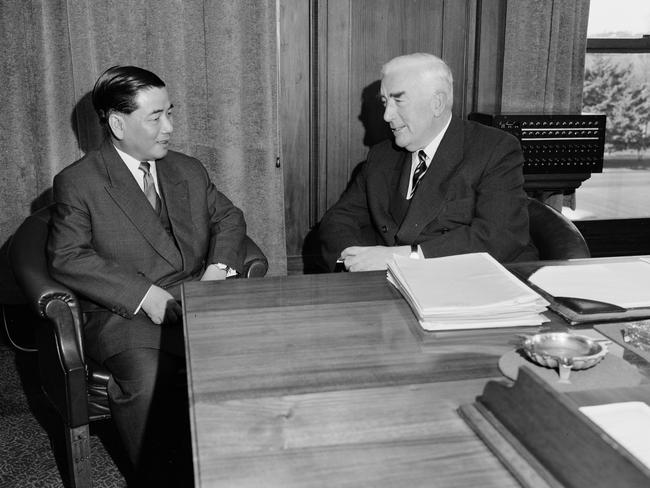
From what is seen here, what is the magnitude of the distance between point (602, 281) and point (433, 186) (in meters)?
0.90

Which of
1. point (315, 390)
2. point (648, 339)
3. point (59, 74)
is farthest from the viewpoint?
point (59, 74)

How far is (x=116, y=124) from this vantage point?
7.93 feet

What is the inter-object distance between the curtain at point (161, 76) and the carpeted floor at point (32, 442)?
822mm

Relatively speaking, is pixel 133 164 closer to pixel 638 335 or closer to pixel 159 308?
pixel 159 308

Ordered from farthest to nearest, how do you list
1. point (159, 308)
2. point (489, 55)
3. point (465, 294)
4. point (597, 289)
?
1. point (489, 55)
2. point (159, 308)
3. point (597, 289)
4. point (465, 294)

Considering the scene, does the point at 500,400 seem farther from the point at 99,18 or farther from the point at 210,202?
the point at 99,18

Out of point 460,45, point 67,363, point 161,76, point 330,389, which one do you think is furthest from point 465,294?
point 460,45

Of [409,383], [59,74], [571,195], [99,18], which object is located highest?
[99,18]

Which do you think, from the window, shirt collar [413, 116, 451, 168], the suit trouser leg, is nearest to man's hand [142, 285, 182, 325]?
the suit trouser leg

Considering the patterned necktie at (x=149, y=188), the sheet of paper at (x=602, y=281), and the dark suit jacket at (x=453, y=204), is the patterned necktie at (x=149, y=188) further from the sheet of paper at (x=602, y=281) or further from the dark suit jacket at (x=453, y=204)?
the sheet of paper at (x=602, y=281)

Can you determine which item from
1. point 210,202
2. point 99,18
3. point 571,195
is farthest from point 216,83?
point 571,195

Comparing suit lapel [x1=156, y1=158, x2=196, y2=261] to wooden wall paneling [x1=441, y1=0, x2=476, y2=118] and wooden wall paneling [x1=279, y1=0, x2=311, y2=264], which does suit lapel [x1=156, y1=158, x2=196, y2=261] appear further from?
wooden wall paneling [x1=441, y1=0, x2=476, y2=118]

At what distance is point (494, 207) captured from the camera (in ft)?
8.02

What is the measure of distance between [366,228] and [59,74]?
174cm
